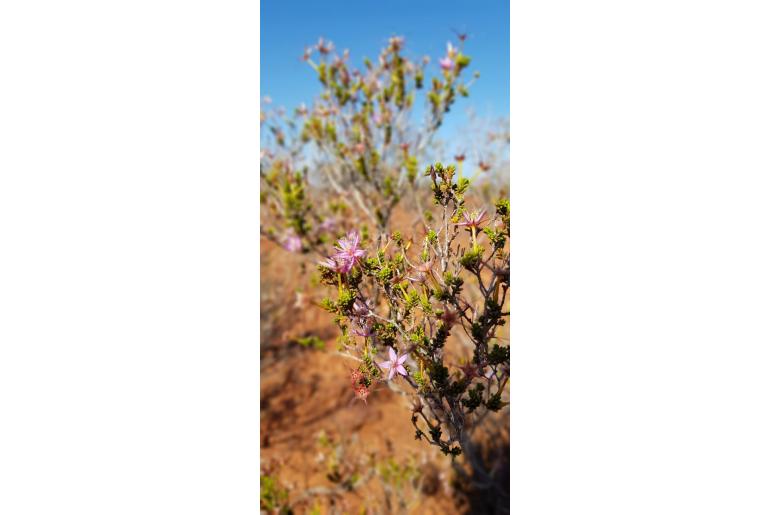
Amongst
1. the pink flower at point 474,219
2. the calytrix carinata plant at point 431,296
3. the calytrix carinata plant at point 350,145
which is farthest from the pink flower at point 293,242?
the pink flower at point 474,219

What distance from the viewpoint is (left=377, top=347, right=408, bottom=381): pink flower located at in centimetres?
99

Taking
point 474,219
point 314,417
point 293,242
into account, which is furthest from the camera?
point 314,417

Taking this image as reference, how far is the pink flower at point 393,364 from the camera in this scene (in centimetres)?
99

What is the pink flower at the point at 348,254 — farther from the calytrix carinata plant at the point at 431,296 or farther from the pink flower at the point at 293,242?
the pink flower at the point at 293,242

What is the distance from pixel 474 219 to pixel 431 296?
0.56 ft

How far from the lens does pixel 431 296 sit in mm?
1006

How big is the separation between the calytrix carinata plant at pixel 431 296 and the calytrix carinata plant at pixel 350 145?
1.04m

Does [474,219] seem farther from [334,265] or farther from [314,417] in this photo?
[314,417]

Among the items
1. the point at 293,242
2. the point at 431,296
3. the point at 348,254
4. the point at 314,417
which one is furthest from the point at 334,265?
the point at 314,417
